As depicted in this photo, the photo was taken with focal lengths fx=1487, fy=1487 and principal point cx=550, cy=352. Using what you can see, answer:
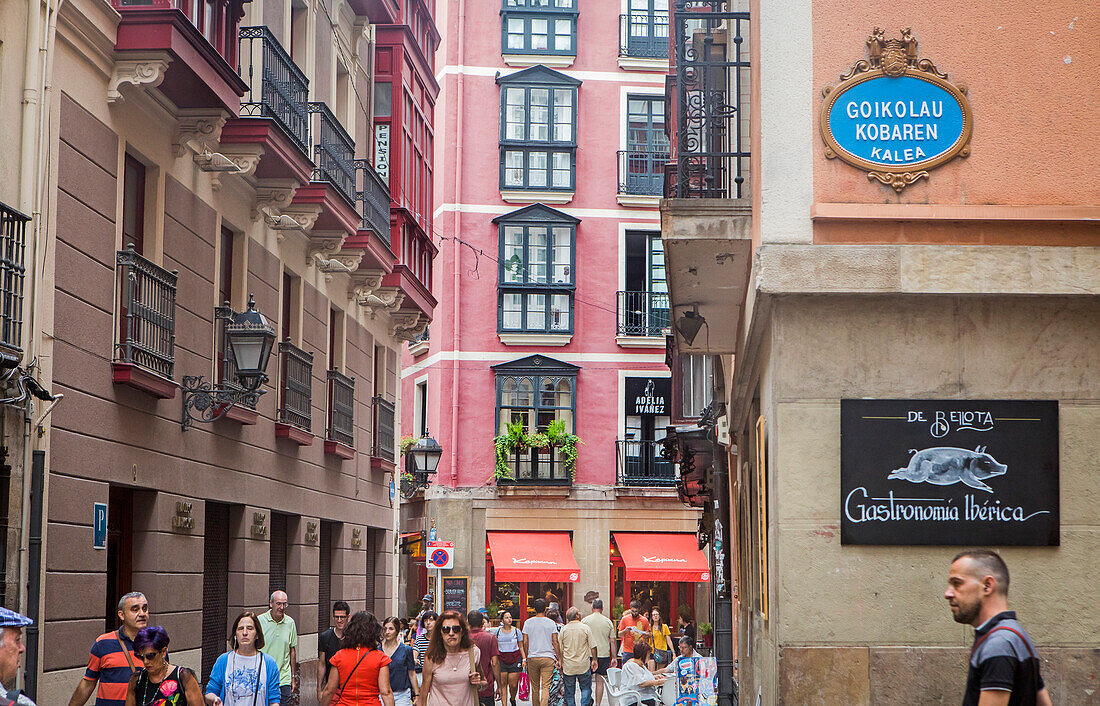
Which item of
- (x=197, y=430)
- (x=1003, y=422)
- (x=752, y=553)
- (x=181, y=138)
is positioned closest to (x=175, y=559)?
(x=197, y=430)

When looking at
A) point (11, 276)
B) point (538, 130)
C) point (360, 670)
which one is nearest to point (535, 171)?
point (538, 130)

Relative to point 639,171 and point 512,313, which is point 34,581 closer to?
point 512,313

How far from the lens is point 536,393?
3941 cm

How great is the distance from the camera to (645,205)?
40406 millimetres

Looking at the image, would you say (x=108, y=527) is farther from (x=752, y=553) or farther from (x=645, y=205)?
(x=645, y=205)

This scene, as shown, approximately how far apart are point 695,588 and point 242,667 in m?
29.8

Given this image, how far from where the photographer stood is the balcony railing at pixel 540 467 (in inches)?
1526

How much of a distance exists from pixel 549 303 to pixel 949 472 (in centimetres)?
3023

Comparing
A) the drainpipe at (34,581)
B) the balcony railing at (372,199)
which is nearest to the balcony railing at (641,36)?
the balcony railing at (372,199)

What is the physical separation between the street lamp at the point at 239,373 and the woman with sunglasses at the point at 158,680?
5927mm

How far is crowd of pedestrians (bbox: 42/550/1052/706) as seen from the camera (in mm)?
6043

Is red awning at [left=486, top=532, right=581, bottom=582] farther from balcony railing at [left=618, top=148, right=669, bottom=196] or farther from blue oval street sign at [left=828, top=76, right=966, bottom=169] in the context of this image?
blue oval street sign at [left=828, top=76, right=966, bottom=169]

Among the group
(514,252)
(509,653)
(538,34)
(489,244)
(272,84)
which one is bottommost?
(509,653)

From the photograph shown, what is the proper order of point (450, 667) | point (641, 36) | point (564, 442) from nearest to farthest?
1. point (450, 667)
2. point (564, 442)
3. point (641, 36)
